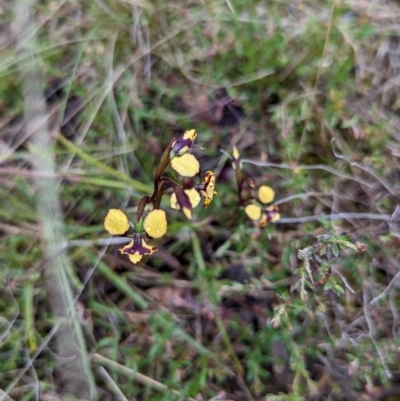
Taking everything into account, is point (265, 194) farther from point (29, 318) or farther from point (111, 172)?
point (29, 318)

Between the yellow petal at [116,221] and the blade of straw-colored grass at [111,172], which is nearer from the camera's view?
the yellow petal at [116,221]

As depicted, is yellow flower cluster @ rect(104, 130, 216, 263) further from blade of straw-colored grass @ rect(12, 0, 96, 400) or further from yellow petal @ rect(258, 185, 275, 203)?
blade of straw-colored grass @ rect(12, 0, 96, 400)

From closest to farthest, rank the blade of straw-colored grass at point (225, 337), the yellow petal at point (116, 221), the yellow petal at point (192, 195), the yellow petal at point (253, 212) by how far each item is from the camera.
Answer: the yellow petal at point (192, 195) < the yellow petal at point (116, 221) < the yellow petal at point (253, 212) < the blade of straw-colored grass at point (225, 337)

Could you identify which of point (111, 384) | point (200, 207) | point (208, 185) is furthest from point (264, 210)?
point (111, 384)

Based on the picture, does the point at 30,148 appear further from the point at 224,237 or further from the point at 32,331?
the point at 224,237

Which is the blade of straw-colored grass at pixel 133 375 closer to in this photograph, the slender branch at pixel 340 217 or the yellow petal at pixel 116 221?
the yellow petal at pixel 116 221

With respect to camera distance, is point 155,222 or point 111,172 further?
point 111,172

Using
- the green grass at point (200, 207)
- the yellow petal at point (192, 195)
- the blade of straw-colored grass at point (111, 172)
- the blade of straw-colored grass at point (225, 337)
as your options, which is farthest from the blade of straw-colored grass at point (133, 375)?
the yellow petal at point (192, 195)

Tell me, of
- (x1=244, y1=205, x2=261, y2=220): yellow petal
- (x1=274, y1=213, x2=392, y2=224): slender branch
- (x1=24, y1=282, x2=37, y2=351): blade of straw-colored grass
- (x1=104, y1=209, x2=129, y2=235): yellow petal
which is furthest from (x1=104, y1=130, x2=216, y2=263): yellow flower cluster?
(x1=24, y1=282, x2=37, y2=351): blade of straw-colored grass
